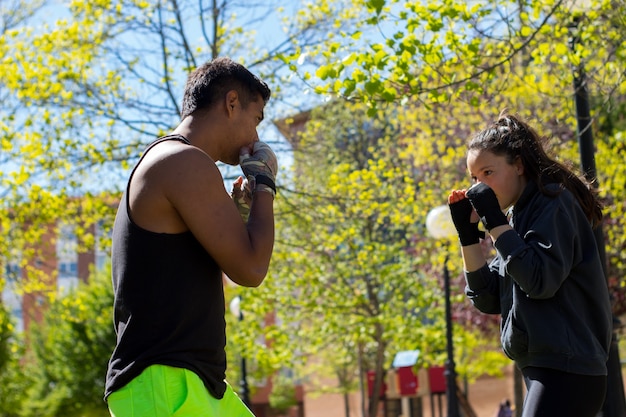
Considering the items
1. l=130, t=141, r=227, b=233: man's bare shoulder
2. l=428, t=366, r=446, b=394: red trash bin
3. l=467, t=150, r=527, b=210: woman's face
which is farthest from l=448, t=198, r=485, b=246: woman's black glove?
l=428, t=366, r=446, b=394: red trash bin

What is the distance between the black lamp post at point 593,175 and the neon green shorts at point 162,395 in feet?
12.1

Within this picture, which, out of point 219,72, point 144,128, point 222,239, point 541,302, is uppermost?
point 144,128

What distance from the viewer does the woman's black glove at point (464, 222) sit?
361 centimetres

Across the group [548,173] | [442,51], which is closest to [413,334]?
[442,51]

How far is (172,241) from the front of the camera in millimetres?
2734

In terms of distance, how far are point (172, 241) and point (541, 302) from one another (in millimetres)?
1328

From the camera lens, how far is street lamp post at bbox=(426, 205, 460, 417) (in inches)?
493

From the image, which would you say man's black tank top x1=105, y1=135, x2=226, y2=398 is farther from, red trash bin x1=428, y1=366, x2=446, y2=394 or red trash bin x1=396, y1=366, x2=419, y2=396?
red trash bin x1=428, y1=366, x2=446, y2=394

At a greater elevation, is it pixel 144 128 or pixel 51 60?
pixel 51 60

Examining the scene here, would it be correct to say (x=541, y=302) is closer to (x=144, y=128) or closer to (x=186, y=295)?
(x=186, y=295)

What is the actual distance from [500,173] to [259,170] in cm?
102

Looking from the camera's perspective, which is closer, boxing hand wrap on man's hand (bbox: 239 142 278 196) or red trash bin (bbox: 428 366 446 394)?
boxing hand wrap on man's hand (bbox: 239 142 278 196)

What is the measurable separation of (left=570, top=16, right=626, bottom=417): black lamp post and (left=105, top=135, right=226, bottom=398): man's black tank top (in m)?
3.62

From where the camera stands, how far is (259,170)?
300cm
